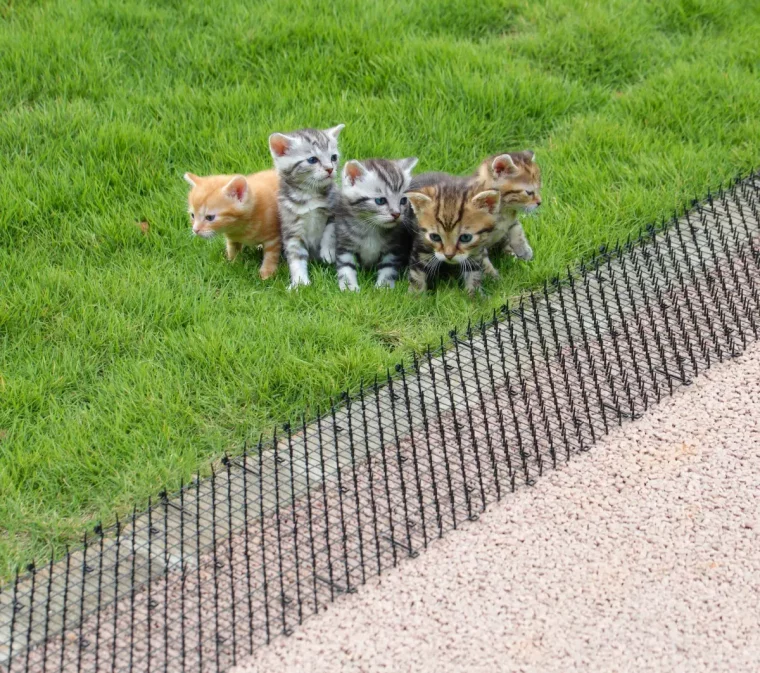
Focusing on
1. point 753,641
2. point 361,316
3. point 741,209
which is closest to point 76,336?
point 361,316

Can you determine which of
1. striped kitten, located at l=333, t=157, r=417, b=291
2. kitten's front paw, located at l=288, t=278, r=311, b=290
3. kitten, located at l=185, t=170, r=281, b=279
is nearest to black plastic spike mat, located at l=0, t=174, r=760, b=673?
striped kitten, located at l=333, t=157, r=417, b=291

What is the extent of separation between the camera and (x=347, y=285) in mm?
6414

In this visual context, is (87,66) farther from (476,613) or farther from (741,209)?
(476,613)

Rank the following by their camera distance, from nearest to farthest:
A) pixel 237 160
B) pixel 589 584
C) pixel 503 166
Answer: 1. pixel 589 584
2. pixel 503 166
3. pixel 237 160

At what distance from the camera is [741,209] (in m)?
7.11

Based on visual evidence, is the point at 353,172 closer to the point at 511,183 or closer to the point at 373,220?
the point at 373,220

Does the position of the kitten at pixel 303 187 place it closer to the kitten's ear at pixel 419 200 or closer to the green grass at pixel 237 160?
the green grass at pixel 237 160

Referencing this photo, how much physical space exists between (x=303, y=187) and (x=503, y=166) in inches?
51.9

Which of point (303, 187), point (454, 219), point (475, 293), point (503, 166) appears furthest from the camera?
point (303, 187)

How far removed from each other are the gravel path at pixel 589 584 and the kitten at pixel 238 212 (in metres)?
2.71

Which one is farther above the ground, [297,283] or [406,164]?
[406,164]

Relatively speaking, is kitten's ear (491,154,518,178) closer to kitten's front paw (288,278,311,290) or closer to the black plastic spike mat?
the black plastic spike mat

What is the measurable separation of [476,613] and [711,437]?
Answer: 176 cm

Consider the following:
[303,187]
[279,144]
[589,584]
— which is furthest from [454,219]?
[589,584]
